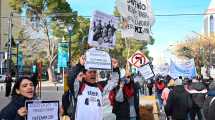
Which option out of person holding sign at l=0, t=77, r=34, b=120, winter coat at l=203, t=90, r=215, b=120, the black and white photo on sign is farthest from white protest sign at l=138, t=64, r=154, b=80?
person holding sign at l=0, t=77, r=34, b=120

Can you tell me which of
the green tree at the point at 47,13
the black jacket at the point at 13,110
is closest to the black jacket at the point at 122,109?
the black jacket at the point at 13,110

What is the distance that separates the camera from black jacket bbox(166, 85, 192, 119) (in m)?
12.2

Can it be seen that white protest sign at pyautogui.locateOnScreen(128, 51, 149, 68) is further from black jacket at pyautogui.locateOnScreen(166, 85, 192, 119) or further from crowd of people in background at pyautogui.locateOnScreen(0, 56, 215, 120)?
black jacket at pyautogui.locateOnScreen(166, 85, 192, 119)

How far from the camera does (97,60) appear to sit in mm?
7801

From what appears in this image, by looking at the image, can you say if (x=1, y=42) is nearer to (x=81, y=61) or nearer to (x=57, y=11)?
(x=57, y=11)

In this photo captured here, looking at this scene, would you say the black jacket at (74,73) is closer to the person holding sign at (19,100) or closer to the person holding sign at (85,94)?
the person holding sign at (85,94)

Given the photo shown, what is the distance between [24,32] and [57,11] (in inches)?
421

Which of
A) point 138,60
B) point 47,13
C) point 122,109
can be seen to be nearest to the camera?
point 122,109

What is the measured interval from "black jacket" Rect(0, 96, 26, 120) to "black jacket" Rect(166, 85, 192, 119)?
6.66m

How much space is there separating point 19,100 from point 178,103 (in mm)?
6778

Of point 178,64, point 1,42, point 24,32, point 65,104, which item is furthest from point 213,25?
point 65,104

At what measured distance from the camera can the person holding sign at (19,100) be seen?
230 inches

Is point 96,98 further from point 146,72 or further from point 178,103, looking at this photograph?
point 146,72

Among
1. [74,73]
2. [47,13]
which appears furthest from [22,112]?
[47,13]
